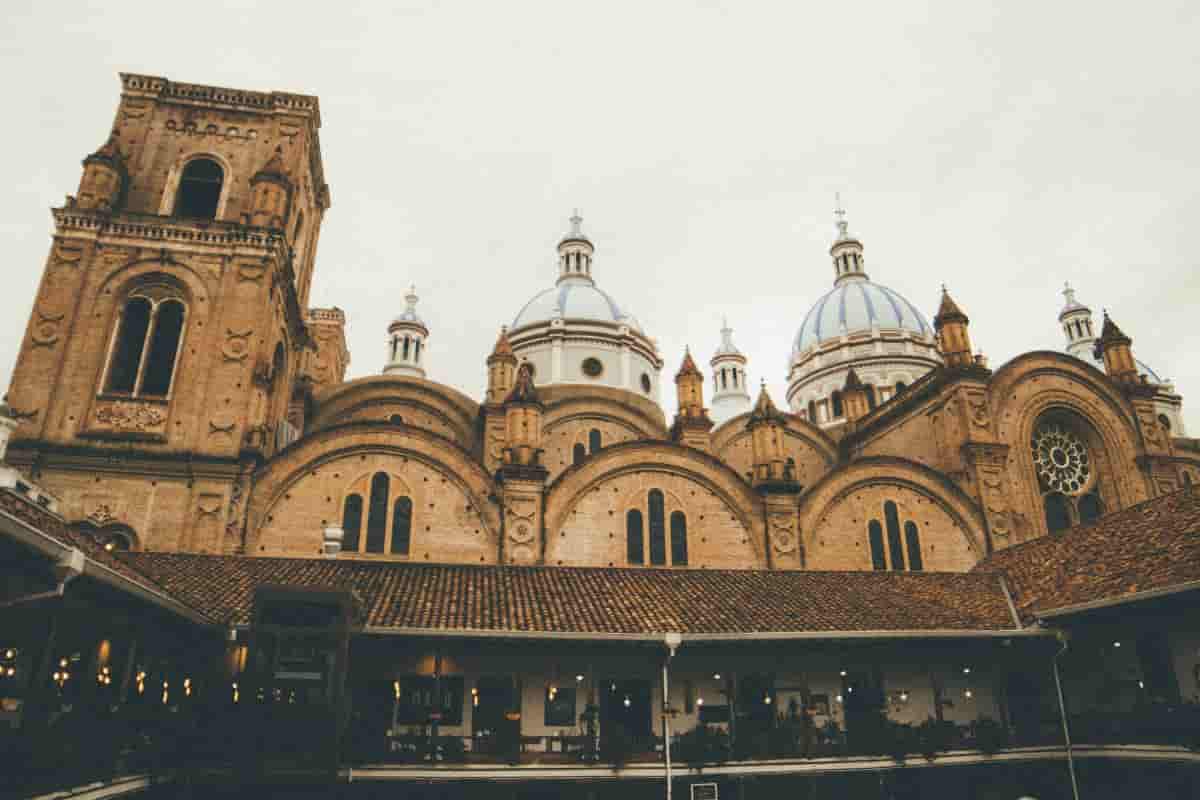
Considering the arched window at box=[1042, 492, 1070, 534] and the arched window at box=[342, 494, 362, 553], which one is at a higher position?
the arched window at box=[1042, 492, 1070, 534]

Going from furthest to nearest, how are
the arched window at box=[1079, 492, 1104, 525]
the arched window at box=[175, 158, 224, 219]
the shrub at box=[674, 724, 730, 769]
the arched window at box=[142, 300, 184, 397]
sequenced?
the arched window at box=[1079, 492, 1104, 525] → the arched window at box=[175, 158, 224, 219] → the arched window at box=[142, 300, 184, 397] → the shrub at box=[674, 724, 730, 769]

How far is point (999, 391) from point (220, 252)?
33.2m

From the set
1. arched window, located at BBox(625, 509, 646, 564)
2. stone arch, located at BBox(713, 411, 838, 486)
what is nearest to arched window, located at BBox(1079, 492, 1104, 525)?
stone arch, located at BBox(713, 411, 838, 486)

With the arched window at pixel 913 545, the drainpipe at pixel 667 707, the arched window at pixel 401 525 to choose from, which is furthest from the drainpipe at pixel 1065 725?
the arched window at pixel 401 525

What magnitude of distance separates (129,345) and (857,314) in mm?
47015

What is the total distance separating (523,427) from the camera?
31844mm

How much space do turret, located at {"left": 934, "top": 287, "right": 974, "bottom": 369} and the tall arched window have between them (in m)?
8.59

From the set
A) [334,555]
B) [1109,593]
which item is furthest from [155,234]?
[1109,593]

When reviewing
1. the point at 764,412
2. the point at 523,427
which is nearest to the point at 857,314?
the point at 764,412

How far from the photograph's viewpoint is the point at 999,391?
3669 centimetres

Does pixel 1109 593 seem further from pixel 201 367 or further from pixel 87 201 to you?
pixel 87 201

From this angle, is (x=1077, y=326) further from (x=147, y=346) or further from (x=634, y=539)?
(x=147, y=346)

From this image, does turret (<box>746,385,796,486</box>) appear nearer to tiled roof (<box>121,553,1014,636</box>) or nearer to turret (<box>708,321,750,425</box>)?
tiled roof (<box>121,553,1014,636</box>)

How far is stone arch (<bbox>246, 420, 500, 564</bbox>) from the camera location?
95.2 ft
